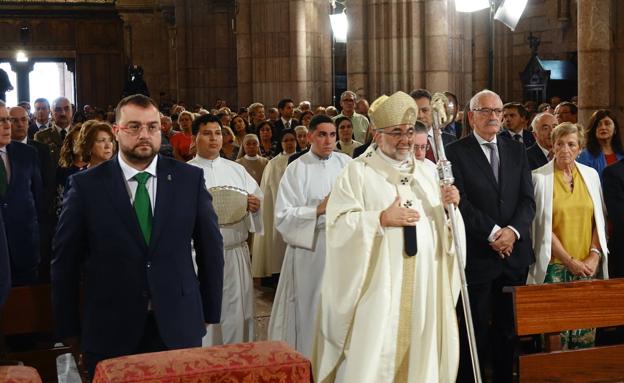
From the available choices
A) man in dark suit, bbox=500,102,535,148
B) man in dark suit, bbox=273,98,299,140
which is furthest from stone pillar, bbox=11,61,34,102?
man in dark suit, bbox=500,102,535,148

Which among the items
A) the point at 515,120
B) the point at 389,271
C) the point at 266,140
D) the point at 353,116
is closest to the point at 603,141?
the point at 515,120

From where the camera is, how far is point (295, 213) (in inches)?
265

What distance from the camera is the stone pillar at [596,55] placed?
905 cm

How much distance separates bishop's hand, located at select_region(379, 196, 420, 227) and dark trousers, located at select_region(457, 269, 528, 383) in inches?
49.2

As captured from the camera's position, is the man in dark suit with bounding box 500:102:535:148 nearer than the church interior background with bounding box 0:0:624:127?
Yes

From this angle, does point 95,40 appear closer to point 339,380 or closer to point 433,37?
point 433,37

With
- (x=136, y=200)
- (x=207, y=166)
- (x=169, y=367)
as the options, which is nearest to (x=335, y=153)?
(x=207, y=166)

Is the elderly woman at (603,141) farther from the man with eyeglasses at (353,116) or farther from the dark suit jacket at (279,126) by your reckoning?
the dark suit jacket at (279,126)

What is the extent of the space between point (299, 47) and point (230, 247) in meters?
12.3

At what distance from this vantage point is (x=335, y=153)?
7.35m

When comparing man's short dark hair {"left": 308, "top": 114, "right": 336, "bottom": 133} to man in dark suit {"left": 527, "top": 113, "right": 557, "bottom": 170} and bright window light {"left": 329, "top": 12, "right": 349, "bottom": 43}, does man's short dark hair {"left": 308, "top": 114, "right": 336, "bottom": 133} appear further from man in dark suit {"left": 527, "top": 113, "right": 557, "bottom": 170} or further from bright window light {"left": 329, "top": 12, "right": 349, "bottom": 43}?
bright window light {"left": 329, "top": 12, "right": 349, "bottom": 43}

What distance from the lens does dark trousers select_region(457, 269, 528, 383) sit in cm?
620

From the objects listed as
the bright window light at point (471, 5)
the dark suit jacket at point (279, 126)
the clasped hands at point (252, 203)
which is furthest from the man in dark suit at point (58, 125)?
the bright window light at point (471, 5)

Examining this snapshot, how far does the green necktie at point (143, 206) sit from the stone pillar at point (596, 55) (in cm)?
576
